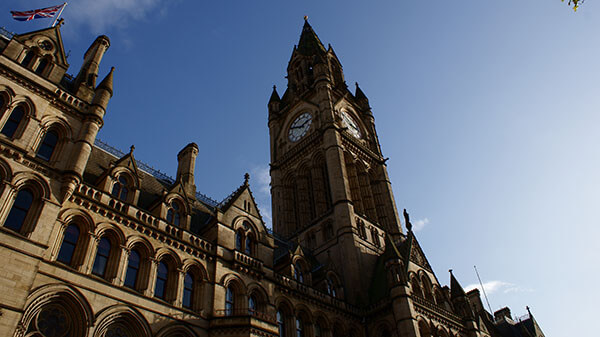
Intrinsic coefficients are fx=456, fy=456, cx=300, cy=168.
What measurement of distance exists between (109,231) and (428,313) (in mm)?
22370

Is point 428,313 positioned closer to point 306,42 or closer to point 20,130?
point 20,130

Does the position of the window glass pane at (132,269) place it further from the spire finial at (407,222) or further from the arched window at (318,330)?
the spire finial at (407,222)

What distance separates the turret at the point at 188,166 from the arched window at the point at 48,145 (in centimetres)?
935

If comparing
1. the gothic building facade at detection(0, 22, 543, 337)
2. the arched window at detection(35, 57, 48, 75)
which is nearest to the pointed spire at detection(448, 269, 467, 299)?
the gothic building facade at detection(0, 22, 543, 337)

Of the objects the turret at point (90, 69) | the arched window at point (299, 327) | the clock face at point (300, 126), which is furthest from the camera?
the clock face at point (300, 126)

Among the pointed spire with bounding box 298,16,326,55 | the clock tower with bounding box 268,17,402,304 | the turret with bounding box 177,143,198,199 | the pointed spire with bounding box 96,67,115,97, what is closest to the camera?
the pointed spire with bounding box 96,67,115,97

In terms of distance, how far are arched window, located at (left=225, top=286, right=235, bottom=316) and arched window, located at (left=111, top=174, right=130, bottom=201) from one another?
22.4 ft

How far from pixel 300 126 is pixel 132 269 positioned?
32.0 m

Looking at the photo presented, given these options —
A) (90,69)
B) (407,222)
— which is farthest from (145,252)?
(407,222)

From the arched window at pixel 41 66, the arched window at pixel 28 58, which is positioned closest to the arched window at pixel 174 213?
the arched window at pixel 41 66

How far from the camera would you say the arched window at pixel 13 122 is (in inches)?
720

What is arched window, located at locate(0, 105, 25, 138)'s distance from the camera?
18281 mm

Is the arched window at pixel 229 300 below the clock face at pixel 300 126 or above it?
below

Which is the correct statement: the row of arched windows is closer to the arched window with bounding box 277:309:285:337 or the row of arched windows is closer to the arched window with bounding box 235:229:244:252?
the arched window with bounding box 235:229:244:252
